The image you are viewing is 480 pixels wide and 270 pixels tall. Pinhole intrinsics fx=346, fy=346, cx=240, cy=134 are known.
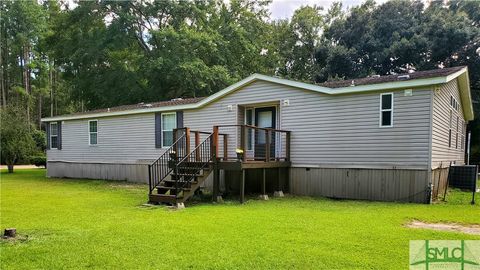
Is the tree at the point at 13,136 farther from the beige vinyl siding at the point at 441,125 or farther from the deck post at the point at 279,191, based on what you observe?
the beige vinyl siding at the point at 441,125

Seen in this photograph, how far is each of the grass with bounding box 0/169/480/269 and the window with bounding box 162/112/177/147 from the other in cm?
453

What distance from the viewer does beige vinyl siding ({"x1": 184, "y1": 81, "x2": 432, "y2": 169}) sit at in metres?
8.33

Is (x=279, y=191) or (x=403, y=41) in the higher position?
(x=403, y=41)

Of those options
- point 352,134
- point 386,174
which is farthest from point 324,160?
point 386,174

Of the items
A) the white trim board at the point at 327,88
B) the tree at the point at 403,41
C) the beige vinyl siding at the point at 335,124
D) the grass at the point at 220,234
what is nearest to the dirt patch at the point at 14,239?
the grass at the point at 220,234

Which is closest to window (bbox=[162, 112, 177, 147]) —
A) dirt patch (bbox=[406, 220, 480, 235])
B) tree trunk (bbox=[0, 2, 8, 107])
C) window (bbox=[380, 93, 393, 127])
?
window (bbox=[380, 93, 393, 127])

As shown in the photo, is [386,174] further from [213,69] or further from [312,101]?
[213,69]

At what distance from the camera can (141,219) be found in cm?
630

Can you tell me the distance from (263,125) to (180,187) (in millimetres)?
3981

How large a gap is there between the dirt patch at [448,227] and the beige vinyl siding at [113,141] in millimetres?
9279

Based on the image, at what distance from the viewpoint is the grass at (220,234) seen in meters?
3.85

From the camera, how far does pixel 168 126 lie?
42.2 ft

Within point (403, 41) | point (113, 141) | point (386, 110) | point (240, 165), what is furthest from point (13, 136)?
point (403, 41)

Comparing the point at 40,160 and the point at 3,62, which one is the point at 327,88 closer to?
the point at 40,160
